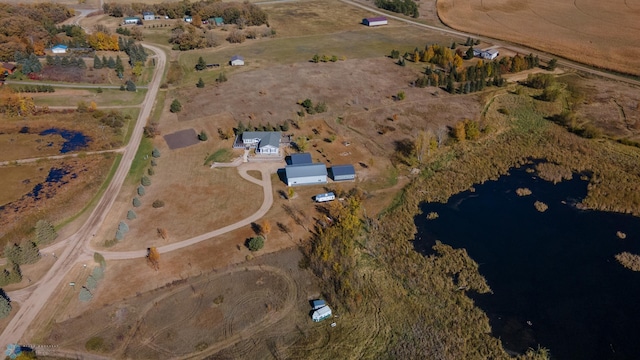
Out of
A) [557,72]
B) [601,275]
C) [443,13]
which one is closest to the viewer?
[601,275]

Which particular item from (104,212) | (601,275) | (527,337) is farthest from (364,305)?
(104,212)

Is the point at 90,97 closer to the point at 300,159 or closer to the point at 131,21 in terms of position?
the point at 300,159

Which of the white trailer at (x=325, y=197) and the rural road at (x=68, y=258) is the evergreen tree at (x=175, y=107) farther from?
the white trailer at (x=325, y=197)

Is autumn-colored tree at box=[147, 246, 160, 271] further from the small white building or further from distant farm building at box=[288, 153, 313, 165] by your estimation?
distant farm building at box=[288, 153, 313, 165]

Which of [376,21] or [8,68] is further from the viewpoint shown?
[376,21]

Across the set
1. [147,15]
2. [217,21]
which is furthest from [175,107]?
[147,15]

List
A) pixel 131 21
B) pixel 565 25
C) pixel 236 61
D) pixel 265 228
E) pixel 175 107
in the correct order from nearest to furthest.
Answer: pixel 265 228 < pixel 175 107 < pixel 236 61 < pixel 565 25 < pixel 131 21

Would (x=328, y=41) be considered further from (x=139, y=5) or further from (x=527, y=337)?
(x=527, y=337)
